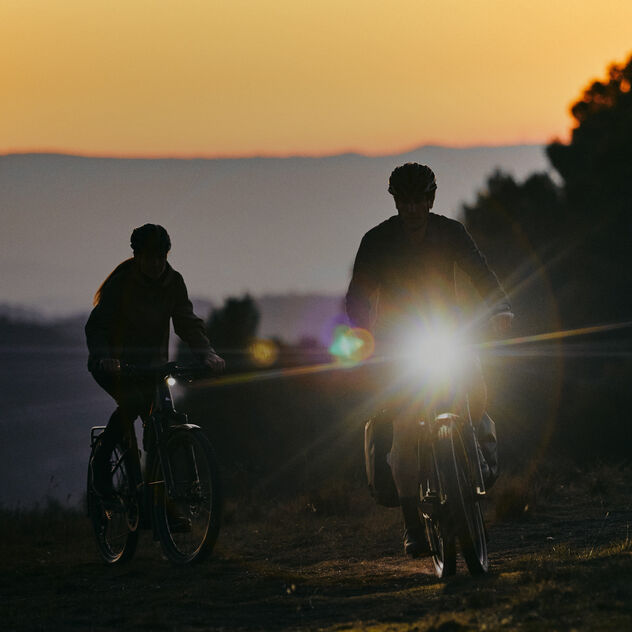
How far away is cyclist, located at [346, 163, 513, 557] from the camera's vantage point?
23.0 feet

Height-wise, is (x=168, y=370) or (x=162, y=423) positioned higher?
(x=168, y=370)

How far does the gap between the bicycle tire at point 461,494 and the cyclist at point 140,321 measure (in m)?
1.92

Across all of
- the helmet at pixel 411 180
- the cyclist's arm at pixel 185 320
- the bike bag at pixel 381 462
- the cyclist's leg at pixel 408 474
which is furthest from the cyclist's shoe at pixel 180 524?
the helmet at pixel 411 180

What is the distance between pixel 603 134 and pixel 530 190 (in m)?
7.40

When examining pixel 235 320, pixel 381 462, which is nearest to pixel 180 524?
pixel 381 462

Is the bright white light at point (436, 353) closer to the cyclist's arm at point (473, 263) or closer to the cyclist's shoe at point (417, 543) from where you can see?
the cyclist's arm at point (473, 263)

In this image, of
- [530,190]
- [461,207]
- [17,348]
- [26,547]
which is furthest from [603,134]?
[17,348]

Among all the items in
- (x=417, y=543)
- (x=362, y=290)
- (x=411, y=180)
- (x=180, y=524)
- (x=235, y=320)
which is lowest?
(x=417, y=543)

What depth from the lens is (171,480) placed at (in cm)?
805

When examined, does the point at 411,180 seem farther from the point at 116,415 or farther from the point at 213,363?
the point at 116,415

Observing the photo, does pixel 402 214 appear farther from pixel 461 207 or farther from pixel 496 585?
pixel 461 207

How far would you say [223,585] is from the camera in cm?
742

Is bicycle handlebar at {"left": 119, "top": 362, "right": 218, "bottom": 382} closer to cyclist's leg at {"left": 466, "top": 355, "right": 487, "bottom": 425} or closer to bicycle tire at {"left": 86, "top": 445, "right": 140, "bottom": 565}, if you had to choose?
bicycle tire at {"left": 86, "top": 445, "right": 140, "bottom": 565}

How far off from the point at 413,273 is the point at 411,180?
19.3 inches
